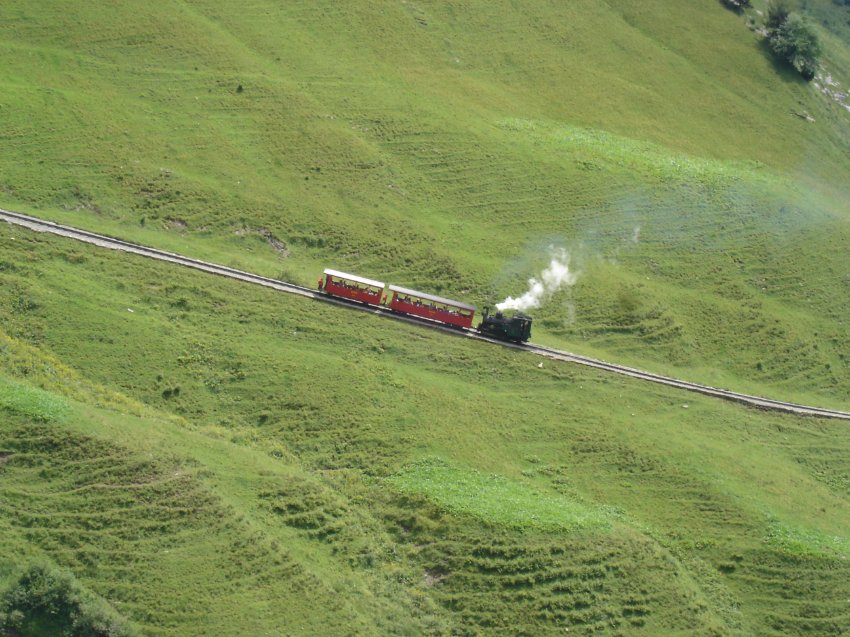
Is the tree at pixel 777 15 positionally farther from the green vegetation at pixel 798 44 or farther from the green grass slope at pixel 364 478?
the green grass slope at pixel 364 478

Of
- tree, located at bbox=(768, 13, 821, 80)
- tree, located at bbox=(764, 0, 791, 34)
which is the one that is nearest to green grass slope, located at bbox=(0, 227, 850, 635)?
tree, located at bbox=(768, 13, 821, 80)

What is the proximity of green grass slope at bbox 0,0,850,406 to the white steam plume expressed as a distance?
1313mm

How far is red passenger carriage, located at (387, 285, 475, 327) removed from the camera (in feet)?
220

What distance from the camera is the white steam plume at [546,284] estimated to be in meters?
75.2

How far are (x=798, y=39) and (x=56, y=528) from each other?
128352mm

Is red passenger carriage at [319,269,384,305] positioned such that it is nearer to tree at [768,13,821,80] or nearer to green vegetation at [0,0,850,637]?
green vegetation at [0,0,850,637]

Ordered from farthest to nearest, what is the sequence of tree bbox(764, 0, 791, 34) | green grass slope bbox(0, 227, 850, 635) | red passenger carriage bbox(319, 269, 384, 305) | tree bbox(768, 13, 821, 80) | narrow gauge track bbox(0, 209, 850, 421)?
tree bbox(764, 0, 791, 34)
tree bbox(768, 13, 821, 80)
red passenger carriage bbox(319, 269, 384, 305)
narrow gauge track bbox(0, 209, 850, 421)
green grass slope bbox(0, 227, 850, 635)

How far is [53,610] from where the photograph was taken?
38812 mm

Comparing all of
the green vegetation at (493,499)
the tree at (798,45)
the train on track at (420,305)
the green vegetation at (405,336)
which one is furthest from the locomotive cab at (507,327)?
the tree at (798,45)

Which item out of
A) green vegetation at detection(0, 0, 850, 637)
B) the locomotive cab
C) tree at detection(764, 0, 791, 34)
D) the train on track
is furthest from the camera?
tree at detection(764, 0, 791, 34)

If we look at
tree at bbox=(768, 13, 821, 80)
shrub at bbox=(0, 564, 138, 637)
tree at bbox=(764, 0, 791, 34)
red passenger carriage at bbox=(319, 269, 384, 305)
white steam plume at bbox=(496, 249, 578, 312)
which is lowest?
shrub at bbox=(0, 564, 138, 637)

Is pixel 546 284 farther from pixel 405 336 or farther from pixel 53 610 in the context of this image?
pixel 53 610

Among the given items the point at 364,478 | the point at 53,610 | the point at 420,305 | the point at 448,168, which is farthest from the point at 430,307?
the point at 53,610

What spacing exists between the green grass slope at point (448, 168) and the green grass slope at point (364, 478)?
8.79 metres
